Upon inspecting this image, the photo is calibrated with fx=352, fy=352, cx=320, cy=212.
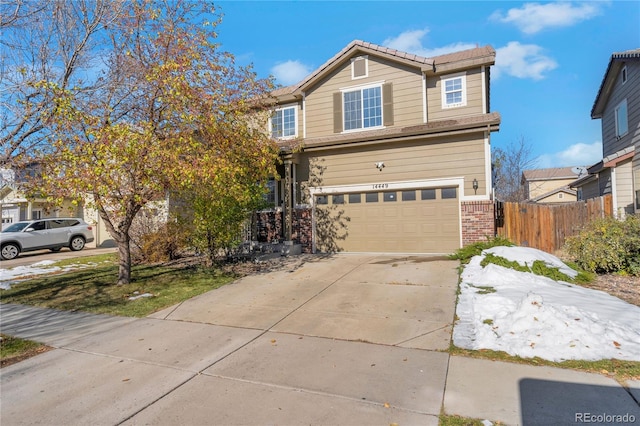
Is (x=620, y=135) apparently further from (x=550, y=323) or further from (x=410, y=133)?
(x=550, y=323)

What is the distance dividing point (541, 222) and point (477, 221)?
8.36 feet

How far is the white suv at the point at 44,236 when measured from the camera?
14.9 m

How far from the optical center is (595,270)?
809 cm

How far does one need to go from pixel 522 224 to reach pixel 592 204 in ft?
8.74

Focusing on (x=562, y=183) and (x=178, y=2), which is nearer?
(x=178, y=2)

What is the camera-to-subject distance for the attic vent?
1302 centimetres

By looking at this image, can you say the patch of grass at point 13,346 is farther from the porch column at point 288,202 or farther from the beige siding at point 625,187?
the beige siding at point 625,187

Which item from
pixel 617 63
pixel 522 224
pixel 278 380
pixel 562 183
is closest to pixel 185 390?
pixel 278 380

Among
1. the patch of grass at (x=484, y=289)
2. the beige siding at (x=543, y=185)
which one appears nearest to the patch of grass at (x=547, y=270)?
the patch of grass at (x=484, y=289)

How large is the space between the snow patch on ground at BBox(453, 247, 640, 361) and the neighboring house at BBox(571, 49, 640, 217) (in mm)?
6692

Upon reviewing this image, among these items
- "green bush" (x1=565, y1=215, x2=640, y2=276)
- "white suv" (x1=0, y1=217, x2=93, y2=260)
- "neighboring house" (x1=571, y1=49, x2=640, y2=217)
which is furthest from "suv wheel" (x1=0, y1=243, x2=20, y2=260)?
"neighboring house" (x1=571, y1=49, x2=640, y2=217)

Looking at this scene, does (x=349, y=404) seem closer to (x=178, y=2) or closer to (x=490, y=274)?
(x=490, y=274)

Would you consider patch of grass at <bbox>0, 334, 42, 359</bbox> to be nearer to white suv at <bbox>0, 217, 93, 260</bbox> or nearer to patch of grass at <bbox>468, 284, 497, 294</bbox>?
patch of grass at <bbox>468, 284, 497, 294</bbox>

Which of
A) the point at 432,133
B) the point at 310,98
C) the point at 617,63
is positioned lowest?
the point at 432,133
